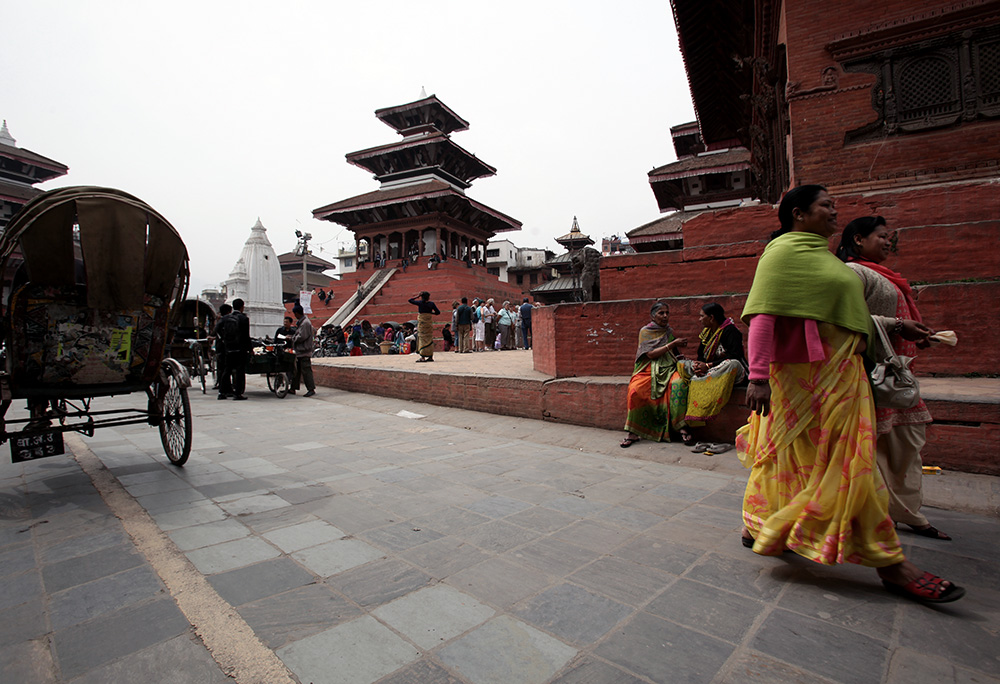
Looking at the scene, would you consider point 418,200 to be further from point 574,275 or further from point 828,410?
point 828,410

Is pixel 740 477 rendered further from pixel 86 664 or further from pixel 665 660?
pixel 86 664

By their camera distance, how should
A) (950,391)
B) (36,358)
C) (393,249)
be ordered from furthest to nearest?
(393,249) < (950,391) < (36,358)

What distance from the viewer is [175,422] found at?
13.9 feet

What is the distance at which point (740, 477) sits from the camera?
384cm

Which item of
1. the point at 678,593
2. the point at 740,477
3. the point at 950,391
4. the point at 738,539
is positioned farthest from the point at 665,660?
the point at 950,391

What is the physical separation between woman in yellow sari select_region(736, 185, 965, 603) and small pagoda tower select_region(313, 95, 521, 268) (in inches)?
1083

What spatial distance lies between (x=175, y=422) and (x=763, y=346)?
4437mm

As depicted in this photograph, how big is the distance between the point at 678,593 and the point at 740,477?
2.10 m

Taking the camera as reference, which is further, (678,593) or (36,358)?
(36,358)

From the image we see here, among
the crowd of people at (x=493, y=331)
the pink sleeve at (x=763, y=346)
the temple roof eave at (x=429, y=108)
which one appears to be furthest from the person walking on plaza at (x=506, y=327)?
the temple roof eave at (x=429, y=108)

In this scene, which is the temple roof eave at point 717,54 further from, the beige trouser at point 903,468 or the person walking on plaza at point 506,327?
the person walking on plaza at point 506,327

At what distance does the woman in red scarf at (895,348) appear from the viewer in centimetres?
242

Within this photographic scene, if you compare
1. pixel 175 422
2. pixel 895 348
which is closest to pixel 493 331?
pixel 175 422

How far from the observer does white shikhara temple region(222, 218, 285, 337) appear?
87.0 ft
